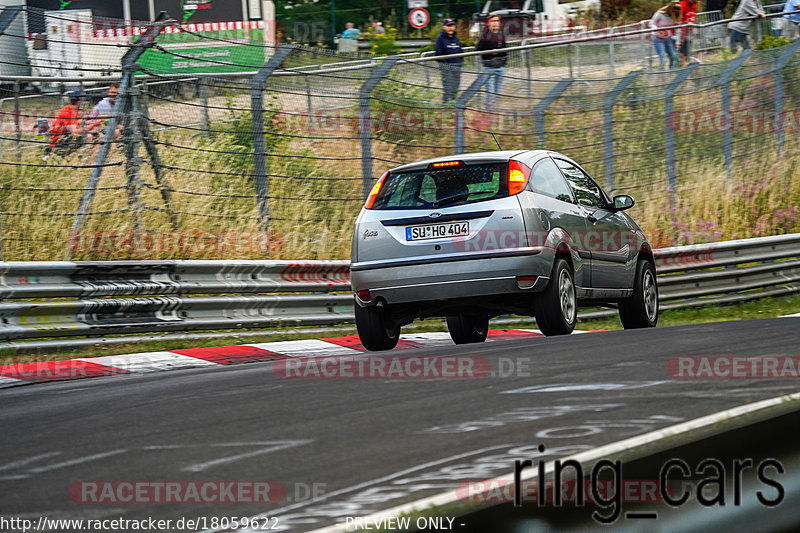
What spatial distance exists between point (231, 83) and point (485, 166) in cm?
451

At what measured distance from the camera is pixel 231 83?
40.1ft

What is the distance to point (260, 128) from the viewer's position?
12.1 m

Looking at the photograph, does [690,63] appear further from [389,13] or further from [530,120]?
[389,13]

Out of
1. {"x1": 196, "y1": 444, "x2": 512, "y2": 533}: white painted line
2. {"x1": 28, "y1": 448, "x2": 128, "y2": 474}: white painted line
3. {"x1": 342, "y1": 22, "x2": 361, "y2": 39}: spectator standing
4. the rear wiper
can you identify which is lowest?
{"x1": 28, "y1": 448, "x2": 128, "y2": 474}: white painted line

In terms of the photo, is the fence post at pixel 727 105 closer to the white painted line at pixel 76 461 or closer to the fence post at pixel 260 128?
the fence post at pixel 260 128

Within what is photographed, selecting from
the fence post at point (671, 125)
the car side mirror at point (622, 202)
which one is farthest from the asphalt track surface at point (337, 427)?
the fence post at point (671, 125)

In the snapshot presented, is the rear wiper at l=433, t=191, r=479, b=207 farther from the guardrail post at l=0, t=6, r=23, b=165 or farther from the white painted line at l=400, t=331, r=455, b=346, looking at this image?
the guardrail post at l=0, t=6, r=23, b=165

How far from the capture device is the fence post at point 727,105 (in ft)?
62.7

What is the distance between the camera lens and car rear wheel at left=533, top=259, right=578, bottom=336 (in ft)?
27.7

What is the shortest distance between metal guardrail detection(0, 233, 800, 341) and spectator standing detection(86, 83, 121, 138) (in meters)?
1.79

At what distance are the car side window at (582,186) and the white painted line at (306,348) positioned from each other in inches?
89.0

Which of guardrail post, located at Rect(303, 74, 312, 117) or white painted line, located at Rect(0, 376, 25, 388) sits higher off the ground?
guardrail post, located at Rect(303, 74, 312, 117)

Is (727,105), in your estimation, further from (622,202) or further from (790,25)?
(622,202)

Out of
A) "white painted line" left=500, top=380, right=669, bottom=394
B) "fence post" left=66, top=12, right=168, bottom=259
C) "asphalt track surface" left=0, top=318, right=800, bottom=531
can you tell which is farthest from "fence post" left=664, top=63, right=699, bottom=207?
"white painted line" left=500, top=380, right=669, bottom=394
